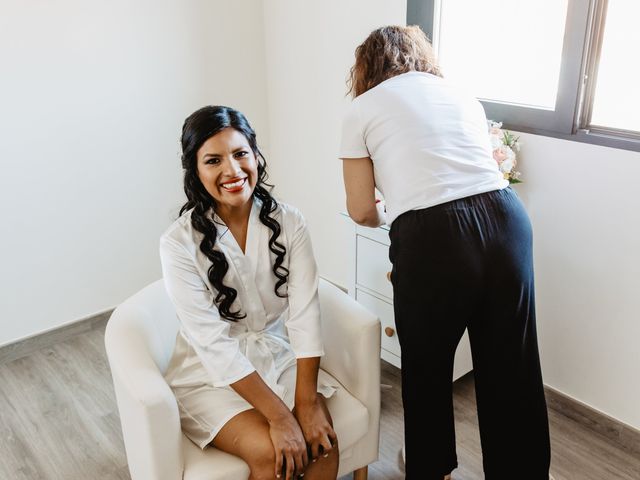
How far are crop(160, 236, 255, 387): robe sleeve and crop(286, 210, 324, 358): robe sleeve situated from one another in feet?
0.50

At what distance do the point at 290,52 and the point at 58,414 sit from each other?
1.85 meters

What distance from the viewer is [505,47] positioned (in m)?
2.25

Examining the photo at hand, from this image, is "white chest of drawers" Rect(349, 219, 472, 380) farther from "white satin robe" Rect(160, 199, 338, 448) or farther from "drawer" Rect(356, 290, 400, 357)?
"white satin robe" Rect(160, 199, 338, 448)

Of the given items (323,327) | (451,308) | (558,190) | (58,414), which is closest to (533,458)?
(451,308)

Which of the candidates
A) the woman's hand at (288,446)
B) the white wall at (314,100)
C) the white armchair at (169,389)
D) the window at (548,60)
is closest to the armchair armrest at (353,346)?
the white armchair at (169,389)

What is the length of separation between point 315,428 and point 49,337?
1.70 metres

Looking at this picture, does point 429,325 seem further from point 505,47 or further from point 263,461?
point 505,47

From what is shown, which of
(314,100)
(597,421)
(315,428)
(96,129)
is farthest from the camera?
(314,100)

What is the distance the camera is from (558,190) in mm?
2064

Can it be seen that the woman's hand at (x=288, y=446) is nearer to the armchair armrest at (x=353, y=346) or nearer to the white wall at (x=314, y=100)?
the armchair armrest at (x=353, y=346)

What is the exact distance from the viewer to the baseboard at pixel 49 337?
265 cm

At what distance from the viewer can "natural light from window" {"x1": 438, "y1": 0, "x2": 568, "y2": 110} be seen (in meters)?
2.09

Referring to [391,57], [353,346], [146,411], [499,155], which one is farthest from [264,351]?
[499,155]

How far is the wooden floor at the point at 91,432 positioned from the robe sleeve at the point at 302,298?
61 centimetres
